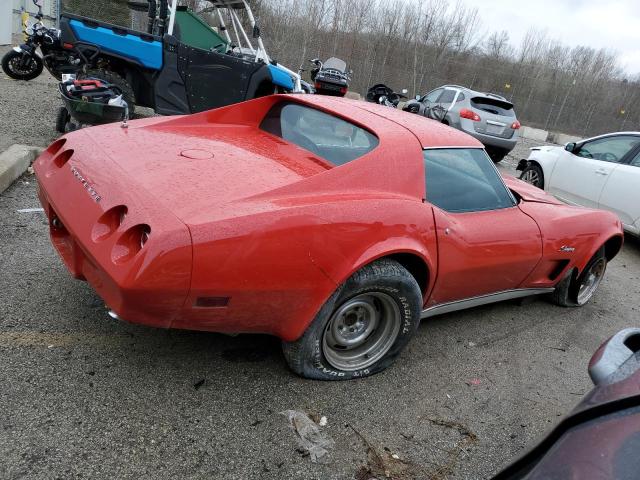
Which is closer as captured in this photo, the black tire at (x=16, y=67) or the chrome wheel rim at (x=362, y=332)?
the chrome wheel rim at (x=362, y=332)

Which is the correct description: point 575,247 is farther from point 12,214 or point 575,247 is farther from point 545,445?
point 12,214

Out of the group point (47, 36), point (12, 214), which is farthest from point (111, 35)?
point (12, 214)

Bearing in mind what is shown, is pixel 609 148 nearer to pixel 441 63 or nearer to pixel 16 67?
pixel 16 67

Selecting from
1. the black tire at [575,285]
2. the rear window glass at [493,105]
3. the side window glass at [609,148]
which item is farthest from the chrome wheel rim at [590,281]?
the rear window glass at [493,105]

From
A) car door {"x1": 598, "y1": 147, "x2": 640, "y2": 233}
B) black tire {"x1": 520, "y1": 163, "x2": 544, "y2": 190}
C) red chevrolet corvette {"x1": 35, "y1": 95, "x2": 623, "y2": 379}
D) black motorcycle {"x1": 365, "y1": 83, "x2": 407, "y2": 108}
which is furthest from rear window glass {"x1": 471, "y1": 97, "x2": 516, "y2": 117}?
red chevrolet corvette {"x1": 35, "y1": 95, "x2": 623, "y2": 379}

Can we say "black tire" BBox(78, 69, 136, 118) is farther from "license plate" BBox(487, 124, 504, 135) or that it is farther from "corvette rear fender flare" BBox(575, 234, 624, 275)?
"license plate" BBox(487, 124, 504, 135)

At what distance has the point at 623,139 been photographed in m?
6.47

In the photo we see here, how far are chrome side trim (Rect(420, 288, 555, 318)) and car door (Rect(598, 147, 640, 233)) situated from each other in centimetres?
311

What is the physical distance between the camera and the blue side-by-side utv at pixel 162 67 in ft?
22.6

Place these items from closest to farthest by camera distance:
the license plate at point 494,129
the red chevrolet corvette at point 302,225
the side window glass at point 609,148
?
the red chevrolet corvette at point 302,225, the side window glass at point 609,148, the license plate at point 494,129

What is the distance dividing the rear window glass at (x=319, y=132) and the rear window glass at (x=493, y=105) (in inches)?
319

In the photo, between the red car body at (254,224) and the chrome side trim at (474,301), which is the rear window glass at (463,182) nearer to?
the red car body at (254,224)

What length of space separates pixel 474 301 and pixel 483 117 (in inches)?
317

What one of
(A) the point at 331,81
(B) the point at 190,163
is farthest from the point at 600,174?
(A) the point at 331,81
